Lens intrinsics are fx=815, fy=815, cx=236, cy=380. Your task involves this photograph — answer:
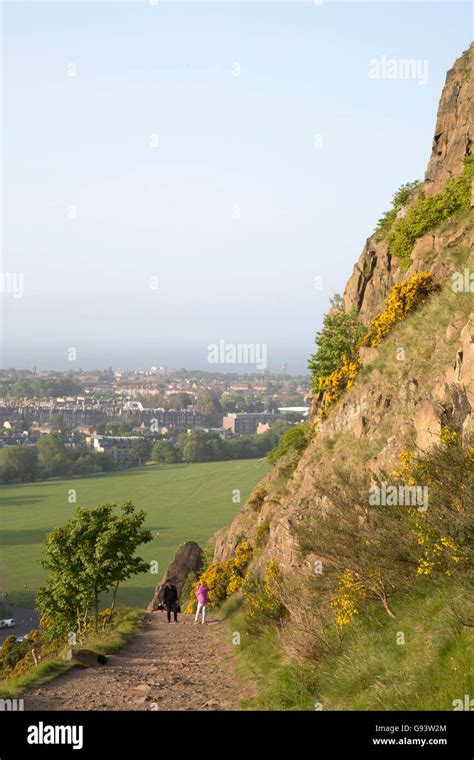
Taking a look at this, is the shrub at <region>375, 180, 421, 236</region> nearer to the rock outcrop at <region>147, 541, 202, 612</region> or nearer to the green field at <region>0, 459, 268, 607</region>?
the rock outcrop at <region>147, 541, 202, 612</region>

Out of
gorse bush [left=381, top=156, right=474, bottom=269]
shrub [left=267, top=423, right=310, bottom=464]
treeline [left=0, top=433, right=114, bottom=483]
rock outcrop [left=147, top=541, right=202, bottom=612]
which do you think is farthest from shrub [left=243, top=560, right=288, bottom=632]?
treeline [left=0, top=433, right=114, bottom=483]

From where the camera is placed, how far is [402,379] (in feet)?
73.0

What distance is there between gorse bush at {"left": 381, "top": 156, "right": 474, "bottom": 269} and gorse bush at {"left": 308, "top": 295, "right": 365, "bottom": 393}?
3.19 meters

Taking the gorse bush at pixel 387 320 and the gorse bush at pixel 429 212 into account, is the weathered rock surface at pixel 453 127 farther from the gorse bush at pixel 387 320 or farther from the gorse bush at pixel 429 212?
the gorse bush at pixel 387 320

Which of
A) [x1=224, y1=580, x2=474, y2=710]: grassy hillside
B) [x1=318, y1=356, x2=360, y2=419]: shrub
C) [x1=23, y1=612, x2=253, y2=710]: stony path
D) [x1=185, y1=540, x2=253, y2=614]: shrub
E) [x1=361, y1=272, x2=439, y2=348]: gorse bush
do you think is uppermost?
[x1=361, y1=272, x2=439, y2=348]: gorse bush

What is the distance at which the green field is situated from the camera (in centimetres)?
10094

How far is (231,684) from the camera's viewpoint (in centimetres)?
1541

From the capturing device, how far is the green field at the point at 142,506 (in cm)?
10094

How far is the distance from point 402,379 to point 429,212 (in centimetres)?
1058

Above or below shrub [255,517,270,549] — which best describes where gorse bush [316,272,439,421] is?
above

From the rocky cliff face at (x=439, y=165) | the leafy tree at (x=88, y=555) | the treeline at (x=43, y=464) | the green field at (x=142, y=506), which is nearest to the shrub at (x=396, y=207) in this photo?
the rocky cliff face at (x=439, y=165)

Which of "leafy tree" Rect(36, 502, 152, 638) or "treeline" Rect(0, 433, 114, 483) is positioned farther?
"treeline" Rect(0, 433, 114, 483)

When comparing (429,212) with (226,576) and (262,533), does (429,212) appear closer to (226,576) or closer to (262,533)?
(262,533)

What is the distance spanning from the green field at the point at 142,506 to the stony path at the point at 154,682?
60223mm
